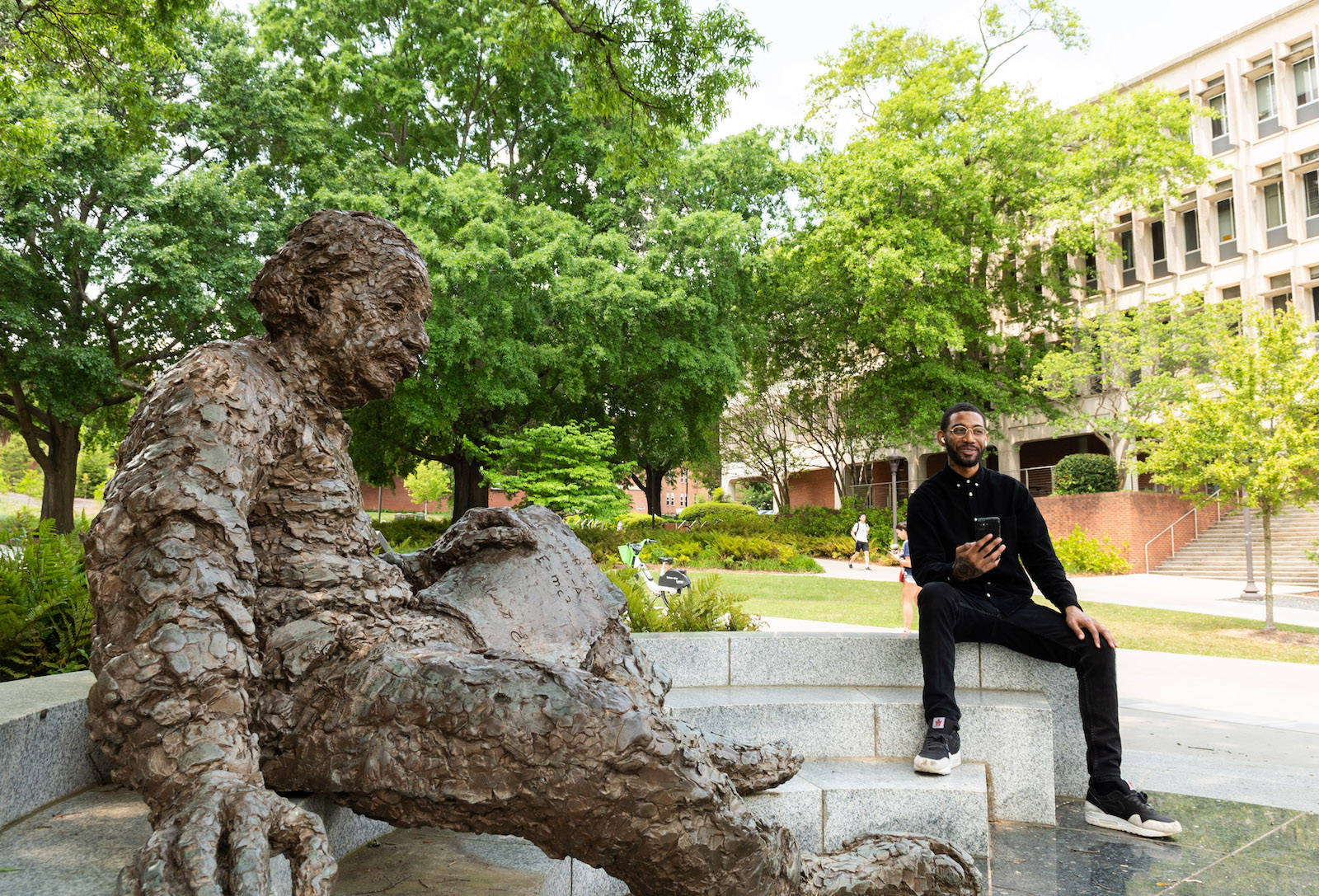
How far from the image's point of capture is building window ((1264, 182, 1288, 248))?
2780 cm

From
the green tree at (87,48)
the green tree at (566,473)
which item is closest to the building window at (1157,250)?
the green tree at (566,473)

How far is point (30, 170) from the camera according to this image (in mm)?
8930

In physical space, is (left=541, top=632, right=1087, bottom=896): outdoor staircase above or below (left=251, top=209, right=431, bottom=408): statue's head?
below

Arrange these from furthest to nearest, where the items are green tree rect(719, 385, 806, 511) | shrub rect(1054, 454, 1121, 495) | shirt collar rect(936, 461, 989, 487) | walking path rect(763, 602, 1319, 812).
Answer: green tree rect(719, 385, 806, 511)
shrub rect(1054, 454, 1121, 495)
walking path rect(763, 602, 1319, 812)
shirt collar rect(936, 461, 989, 487)

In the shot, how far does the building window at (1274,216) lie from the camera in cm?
2780

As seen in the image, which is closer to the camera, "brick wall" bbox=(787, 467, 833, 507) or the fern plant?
the fern plant

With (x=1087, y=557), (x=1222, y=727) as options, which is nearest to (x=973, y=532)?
(x=1222, y=727)

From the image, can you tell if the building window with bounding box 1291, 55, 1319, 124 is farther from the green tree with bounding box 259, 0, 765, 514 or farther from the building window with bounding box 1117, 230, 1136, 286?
the green tree with bounding box 259, 0, 765, 514

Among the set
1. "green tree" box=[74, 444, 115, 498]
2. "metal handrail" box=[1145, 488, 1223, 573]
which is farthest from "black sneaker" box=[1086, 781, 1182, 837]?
"green tree" box=[74, 444, 115, 498]

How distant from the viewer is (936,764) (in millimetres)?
3471

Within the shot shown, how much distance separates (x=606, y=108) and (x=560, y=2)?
0.98m

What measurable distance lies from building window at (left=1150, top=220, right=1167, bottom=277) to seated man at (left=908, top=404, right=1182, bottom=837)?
32.0 m

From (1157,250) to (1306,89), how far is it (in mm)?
6310

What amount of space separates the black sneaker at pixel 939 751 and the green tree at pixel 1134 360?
21429mm
